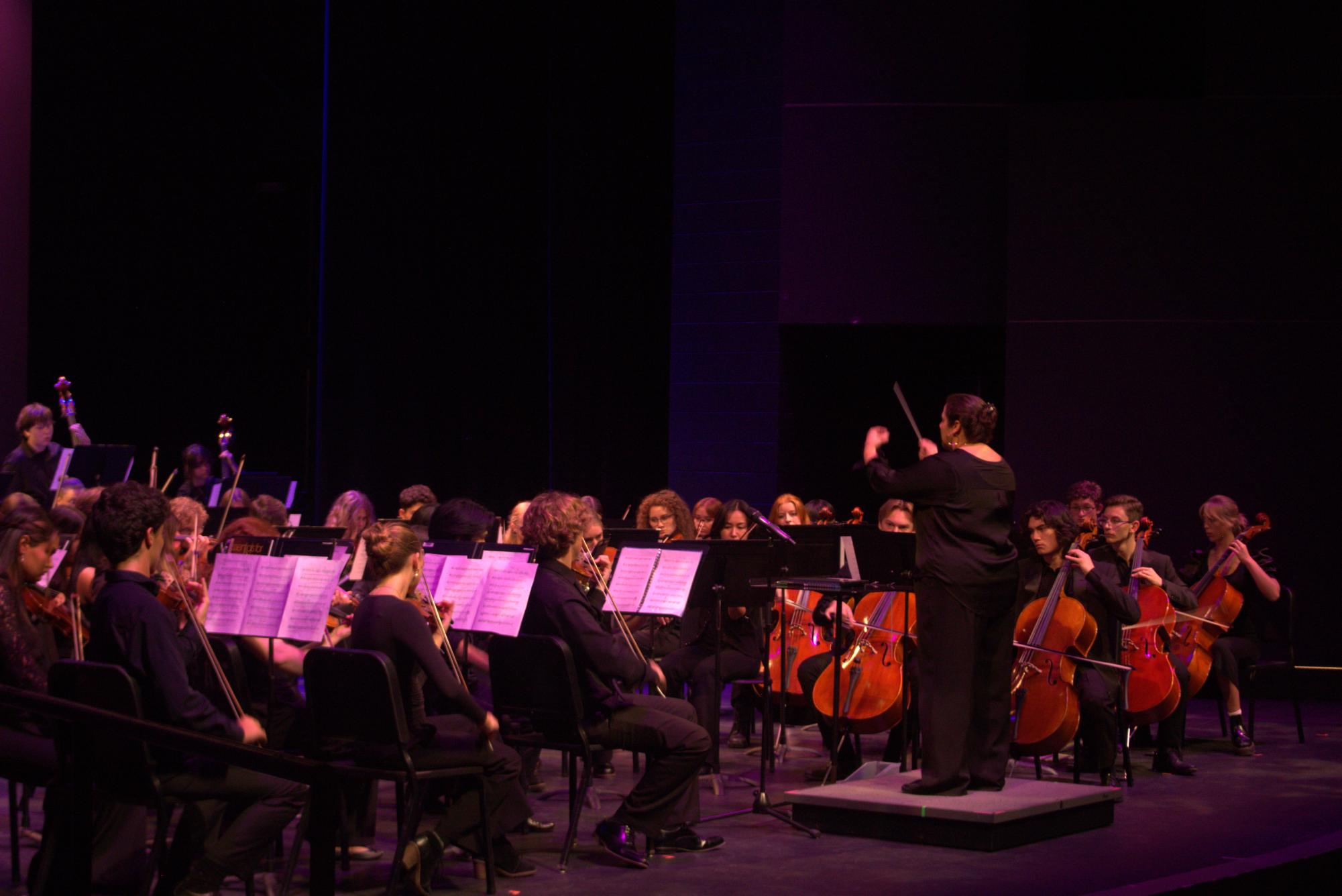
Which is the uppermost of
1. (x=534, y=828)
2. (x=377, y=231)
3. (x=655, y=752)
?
(x=377, y=231)

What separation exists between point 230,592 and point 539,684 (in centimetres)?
105

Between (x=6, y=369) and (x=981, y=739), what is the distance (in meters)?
6.51

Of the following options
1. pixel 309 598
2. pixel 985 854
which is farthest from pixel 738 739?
pixel 309 598

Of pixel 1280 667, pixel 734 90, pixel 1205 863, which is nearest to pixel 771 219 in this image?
pixel 734 90

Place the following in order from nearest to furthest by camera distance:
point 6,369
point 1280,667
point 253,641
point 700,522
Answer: point 253,641 → point 1280,667 → point 700,522 → point 6,369

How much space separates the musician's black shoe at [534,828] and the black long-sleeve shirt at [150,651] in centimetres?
161

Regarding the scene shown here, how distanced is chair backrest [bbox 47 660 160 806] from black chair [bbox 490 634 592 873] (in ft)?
4.15

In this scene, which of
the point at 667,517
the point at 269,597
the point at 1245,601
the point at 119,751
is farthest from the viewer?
the point at 1245,601

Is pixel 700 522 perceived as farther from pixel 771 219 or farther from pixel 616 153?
pixel 616 153

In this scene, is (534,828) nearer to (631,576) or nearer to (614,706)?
(614,706)

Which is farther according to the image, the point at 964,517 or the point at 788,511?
the point at 788,511

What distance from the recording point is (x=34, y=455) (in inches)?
308

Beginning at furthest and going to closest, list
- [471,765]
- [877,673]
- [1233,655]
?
[1233,655] → [877,673] → [471,765]

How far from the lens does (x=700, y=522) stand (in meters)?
7.94
